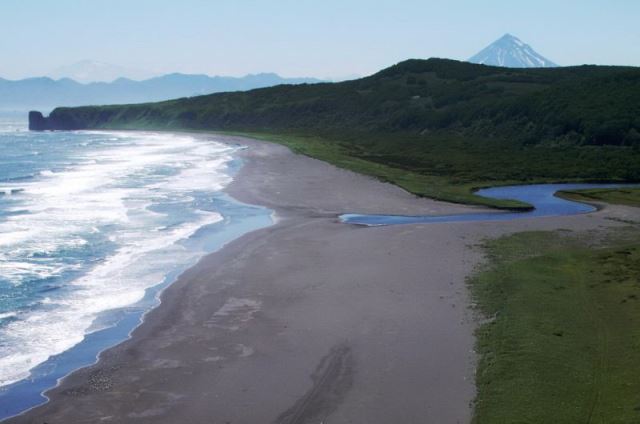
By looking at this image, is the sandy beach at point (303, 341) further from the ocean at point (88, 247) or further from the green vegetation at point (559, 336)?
the ocean at point (88, 247)

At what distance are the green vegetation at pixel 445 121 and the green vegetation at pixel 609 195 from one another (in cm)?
788

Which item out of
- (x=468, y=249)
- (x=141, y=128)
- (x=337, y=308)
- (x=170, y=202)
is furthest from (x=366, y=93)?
(x=337, y=308)

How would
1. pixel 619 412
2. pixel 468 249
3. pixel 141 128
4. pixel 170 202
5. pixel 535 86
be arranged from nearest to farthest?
1. pixel 619 412
2. pixel 468 249
3. pixel 170 202
4. pixel 535 86
5. pixel 141 128

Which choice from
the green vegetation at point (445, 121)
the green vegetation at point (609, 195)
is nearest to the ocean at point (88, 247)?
the green vegetation at point (445, 121)

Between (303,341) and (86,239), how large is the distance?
20132 mm

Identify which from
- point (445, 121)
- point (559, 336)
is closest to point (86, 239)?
point (559, 336)

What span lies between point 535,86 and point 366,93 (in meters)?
38.0

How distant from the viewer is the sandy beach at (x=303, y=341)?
18328mm

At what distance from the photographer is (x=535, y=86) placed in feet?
433

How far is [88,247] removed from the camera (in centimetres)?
3688

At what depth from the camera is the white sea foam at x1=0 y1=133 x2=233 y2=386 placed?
2408cm

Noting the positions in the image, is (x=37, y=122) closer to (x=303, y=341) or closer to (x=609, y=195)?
(x=609, y=195)

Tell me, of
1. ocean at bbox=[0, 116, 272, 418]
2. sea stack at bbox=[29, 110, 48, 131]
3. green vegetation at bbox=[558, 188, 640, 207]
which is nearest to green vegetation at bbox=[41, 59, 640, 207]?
sea stack at bbox=[29, 110, 48, 131]

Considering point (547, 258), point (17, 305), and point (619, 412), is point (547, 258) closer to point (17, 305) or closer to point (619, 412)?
point (619, 412)
